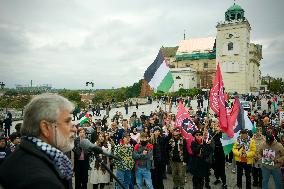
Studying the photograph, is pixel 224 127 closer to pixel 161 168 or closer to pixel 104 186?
pixel 161 168

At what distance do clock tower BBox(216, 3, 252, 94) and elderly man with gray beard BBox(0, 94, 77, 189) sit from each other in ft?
231

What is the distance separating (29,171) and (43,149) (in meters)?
0.29

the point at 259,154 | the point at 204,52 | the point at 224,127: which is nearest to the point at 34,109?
the point at 259,154

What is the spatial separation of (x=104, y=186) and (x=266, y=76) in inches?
7867

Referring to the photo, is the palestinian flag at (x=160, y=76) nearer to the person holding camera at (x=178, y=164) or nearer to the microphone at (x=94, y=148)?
the person holding camera at (x=178, y=164)

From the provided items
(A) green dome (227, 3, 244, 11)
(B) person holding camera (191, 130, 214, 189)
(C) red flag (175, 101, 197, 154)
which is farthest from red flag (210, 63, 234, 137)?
(A) green dome (227, 3, 244, 11)

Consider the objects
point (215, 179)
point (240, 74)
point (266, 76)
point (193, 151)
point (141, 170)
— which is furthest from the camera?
point (266, 76)

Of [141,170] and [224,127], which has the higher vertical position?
[224,127]

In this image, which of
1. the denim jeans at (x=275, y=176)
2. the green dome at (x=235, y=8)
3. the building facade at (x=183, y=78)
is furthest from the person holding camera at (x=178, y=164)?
the green dome at (x=235, y=8)

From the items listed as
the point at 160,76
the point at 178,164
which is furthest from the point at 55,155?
the point at 160,76

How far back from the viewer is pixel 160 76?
47.2ft

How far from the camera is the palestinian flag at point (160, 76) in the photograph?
1426 cm

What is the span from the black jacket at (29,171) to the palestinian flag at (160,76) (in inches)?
500

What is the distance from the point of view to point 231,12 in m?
72.5
